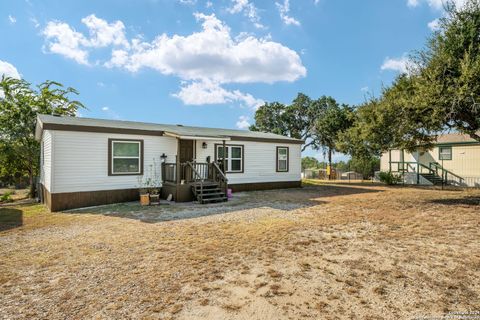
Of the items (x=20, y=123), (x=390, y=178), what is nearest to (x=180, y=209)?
(x=20, y=123)

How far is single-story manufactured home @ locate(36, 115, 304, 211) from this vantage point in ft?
29.9

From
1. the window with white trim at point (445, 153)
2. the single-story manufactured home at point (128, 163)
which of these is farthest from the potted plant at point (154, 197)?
the window with white trim at point (445, 153)

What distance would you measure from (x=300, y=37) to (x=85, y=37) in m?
11.0

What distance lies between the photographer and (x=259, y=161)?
47.0ft

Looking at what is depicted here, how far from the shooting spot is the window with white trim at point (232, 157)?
1326 centimetres

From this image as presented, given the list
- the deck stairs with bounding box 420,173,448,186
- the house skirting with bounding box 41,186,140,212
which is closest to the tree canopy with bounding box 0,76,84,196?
the house skirting with bounding box 41,186,140,212

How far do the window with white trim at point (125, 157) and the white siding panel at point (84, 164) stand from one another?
0.21 meters

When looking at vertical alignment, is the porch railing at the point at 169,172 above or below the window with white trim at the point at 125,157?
below

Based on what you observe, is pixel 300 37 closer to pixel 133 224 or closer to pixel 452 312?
pixel 133 224

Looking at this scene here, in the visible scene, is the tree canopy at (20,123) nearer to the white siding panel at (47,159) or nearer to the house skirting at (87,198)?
the white siding panel at (47,159)

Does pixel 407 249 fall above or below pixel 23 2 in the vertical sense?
below

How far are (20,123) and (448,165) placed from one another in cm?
2889

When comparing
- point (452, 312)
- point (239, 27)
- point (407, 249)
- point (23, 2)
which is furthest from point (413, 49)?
point (23, 2)

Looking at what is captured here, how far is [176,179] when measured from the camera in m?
10.5
